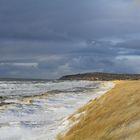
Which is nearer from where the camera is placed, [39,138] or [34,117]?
[39,138]

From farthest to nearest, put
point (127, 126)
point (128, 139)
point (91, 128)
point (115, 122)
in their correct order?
point (91, 128) < point (115, 122) < point (127, 126) < point (128, 139)

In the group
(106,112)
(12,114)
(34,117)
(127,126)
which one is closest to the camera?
(127,126)

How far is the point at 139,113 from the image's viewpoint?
511 inches

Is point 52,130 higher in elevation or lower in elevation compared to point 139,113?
lower

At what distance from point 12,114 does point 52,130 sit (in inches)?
367

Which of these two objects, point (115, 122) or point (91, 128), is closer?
point (115, 122)

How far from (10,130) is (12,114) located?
813 cm

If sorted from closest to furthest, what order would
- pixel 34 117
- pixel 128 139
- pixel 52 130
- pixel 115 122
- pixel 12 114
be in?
pixel 128 139, pixel 115 122, pixel 52 130, pixel 34 117, pixel 12 114

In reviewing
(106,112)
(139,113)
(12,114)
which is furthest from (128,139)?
(12,114)

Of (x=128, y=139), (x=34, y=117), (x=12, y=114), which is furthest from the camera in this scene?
(x=12, y=114)

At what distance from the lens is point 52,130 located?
1872 cm

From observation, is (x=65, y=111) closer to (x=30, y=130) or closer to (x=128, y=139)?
(x=30, y=130)

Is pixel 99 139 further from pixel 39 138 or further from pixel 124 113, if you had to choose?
pixel 39 138

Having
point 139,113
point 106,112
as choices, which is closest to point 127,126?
point 139,113
